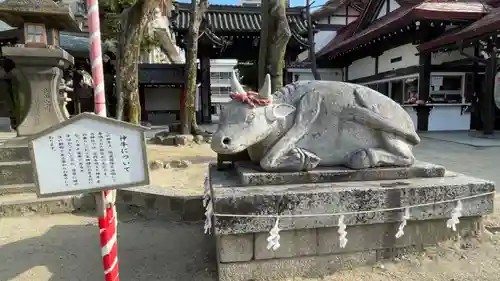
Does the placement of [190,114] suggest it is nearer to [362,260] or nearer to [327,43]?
[362,260]

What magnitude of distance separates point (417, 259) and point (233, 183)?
166 cm

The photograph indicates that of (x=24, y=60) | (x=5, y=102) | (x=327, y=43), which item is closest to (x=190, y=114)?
(x=24, y=60)

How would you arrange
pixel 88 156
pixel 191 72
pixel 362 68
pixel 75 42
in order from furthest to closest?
pixel 362 68 < pixel 75 42 < pixel 191 72 < pixel 88 156

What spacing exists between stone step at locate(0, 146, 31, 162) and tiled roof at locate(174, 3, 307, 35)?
12088 millimetres

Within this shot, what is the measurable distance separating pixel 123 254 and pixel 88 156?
1644mm

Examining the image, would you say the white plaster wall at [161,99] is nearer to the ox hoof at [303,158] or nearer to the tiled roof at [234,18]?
the tiled roof at [234,18]

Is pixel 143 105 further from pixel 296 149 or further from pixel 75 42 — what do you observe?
pixel 296 149

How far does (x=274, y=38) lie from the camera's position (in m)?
6.16

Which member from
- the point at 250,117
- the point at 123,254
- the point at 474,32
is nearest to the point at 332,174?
the point at 250,117

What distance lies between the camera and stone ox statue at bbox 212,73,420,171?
9.08 ft

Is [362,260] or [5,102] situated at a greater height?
[5,102]

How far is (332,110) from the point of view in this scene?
2.95m

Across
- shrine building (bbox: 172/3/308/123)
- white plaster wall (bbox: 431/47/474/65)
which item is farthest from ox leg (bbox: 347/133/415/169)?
shrine building (bbox: 172/3/308/123)

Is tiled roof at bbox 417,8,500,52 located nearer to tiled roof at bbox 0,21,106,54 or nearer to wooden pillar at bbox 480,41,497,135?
wooden pillar at bbox 480,41,497,135
